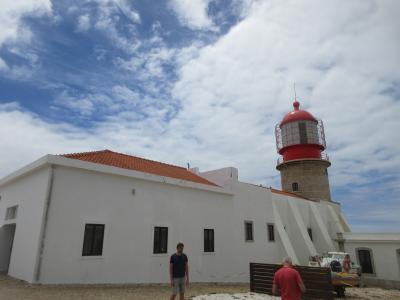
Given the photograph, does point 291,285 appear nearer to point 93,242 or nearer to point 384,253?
point 93,242

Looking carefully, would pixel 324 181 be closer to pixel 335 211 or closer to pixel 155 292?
pixel 335 211

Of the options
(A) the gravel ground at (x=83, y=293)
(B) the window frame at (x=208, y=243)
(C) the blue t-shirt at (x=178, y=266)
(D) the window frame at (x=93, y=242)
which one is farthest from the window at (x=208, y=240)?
(C) the blue t-shirt at (x=178, y=266)

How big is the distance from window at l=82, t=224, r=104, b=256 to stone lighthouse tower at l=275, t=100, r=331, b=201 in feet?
67.5

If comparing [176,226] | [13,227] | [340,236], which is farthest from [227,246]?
[340,236]

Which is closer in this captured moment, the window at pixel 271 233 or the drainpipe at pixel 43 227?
the drainpipe at pixel 43 227

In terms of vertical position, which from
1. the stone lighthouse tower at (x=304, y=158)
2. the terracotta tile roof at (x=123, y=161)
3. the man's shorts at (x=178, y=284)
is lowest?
the man's shorts at (x=178, y=284)

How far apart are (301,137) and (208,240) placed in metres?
16.2

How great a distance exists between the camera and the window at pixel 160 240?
1283cm

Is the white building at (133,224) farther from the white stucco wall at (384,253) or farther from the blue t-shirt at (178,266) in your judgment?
the blue t-shirt at (178,266)

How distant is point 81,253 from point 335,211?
947 inches

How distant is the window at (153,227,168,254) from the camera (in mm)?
12834

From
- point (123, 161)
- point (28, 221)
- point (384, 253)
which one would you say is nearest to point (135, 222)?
point (123, 161)

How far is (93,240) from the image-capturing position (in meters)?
11.0

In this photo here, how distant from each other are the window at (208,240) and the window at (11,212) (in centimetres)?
856
